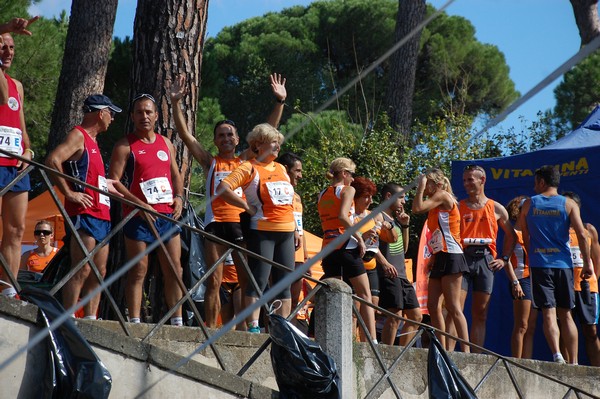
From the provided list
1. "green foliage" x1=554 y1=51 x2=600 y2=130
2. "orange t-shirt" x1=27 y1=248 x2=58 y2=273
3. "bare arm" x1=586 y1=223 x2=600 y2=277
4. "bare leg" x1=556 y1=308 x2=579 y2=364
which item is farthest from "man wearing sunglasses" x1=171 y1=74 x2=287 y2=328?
"green foliage" x1=554 y1=51 x2=600 y2=130

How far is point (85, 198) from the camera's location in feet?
19.6

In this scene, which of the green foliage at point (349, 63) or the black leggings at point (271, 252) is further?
the green foliage at point (349, 63)

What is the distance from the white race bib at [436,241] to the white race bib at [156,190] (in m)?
2.45

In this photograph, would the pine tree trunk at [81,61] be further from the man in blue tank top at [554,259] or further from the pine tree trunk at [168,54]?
the man in blue tank top at [554,259]

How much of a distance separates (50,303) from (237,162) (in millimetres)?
2927

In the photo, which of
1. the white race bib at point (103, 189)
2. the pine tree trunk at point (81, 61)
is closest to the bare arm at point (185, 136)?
the white race bib at point (103, 189)

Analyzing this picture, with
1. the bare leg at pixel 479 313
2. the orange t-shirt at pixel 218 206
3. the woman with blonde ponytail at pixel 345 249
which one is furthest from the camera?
the bare leg at pixel 479 313

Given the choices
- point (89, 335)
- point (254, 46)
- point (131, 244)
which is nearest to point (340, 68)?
point (254, 46)

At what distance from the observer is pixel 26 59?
665 inches

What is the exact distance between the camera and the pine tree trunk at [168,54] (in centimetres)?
832

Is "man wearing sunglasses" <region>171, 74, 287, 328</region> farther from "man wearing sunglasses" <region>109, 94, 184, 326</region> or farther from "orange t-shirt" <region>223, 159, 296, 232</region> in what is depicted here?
"man wearing sunglasses" <region>109, 94, 184, 326</region>

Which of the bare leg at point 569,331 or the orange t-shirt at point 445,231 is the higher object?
the orange t-shirt at point 445,231

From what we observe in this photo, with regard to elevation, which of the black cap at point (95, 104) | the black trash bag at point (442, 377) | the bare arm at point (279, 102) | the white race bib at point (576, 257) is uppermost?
the bare arm at point (279, 102)

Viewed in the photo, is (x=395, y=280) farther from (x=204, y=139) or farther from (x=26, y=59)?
(x=26, y=59)
